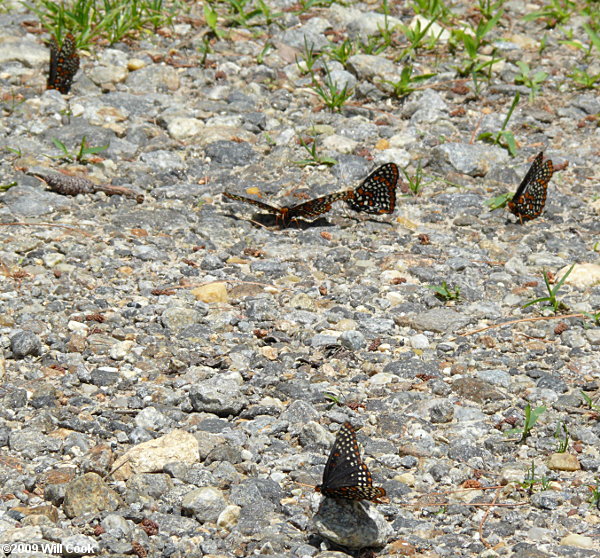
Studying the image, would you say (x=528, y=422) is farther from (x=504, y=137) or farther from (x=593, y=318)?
(x=504, y=137)

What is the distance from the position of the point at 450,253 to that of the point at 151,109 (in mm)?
3094

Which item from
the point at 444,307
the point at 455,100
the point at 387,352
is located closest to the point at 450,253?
the point at 444,307

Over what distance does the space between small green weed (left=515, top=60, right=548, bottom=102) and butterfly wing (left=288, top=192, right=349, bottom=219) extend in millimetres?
2805

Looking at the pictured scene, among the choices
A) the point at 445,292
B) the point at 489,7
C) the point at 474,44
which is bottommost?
the point at 445,292

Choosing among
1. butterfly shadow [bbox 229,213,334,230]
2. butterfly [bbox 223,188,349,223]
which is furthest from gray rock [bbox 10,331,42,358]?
butterfly shadow [bbox 229,213,334,230]

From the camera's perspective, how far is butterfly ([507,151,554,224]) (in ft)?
21.1

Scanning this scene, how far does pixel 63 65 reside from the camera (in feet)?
24.0

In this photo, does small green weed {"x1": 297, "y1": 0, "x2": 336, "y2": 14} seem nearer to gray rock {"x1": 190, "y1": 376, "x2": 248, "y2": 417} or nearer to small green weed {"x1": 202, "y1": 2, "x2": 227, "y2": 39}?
small green weed {"x1": 202, "y1": 2, "x2": 227, "y2": 39}

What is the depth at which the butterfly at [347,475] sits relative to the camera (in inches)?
142

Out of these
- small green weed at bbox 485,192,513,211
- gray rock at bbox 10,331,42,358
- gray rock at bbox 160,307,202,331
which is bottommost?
gray rock at bbox 160,307,202,331

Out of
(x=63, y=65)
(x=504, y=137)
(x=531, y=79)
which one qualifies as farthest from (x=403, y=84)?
(x=63, y=65)

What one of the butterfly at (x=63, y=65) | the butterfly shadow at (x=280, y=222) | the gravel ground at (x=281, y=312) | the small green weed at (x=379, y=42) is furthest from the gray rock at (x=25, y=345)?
the small green weed at (x=379, y=42)

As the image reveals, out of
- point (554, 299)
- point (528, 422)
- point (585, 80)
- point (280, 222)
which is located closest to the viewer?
point (528, 422)

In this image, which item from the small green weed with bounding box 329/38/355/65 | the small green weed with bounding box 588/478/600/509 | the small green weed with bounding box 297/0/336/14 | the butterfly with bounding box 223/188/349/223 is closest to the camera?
the small green weed with bounding box 588/478/600/509
